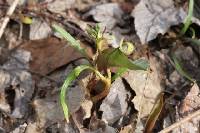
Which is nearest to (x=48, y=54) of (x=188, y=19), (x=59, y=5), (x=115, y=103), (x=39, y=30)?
(x=39, y=30)

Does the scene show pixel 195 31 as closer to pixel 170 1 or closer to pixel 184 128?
pixel 170 1

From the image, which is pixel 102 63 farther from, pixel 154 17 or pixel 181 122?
pixel 154 17

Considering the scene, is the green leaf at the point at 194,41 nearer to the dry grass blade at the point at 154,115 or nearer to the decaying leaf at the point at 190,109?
the decaying leaf at the point at 190,109

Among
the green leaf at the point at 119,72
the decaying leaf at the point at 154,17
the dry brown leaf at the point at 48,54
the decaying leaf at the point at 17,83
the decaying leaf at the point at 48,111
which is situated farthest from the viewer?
the decaying leaf at the point at 154,17

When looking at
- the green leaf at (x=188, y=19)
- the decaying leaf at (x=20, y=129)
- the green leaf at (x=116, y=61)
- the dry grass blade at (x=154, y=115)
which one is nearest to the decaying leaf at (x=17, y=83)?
the decaying leaf at (x=20, y=129)

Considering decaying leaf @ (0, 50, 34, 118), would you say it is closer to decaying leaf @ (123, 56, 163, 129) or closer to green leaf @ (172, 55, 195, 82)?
decaying leaf @ (123, 56, 163, 129)

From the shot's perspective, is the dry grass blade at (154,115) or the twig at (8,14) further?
the twig at (8,14)

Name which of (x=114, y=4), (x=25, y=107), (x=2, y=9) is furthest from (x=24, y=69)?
(x=114, y=4)
